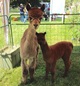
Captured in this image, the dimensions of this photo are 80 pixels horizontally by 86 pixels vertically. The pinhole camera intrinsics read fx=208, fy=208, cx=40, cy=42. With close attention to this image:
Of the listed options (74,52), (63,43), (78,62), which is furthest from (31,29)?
(74,52)

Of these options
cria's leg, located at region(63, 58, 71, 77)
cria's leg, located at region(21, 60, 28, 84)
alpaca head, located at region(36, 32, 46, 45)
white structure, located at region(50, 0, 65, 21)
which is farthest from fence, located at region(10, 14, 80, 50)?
white structure, located at region(50, 0, 65, 21)

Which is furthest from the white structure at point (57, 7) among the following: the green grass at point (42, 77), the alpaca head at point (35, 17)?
the alpaca head at point (35, 17)

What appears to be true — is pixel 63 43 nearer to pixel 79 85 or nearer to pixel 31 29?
pixel 79 85

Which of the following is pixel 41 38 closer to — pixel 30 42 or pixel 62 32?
pixel 30 42

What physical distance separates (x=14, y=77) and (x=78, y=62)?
1812 millimetres

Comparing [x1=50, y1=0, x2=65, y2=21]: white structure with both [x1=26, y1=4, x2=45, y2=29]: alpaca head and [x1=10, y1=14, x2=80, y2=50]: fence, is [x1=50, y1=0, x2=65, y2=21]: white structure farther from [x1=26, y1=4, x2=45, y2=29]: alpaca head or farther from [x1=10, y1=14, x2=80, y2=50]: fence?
[x1=26, y1=4, x2=45, y2=29]: alpaca head

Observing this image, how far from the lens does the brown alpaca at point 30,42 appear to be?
300 centimetres

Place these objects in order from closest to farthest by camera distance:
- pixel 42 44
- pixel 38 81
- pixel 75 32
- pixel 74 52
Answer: pixel 42 44
pixel 38 81
pixel 74 52
pixel 75 32

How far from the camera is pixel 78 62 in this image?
536 cm

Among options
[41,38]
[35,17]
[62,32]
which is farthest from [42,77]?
[62,32]

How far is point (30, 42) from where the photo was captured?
337cm

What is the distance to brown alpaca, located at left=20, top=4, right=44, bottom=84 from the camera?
3.00m

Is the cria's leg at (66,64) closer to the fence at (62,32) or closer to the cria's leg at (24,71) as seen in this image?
the cria's leg at (24,71)

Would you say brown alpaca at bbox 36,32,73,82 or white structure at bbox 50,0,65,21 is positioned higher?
white structure at bbox 50,0,65,21
